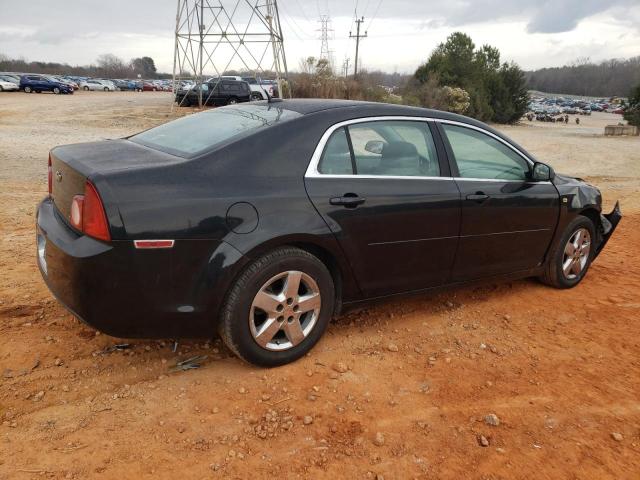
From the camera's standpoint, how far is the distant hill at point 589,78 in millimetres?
135875

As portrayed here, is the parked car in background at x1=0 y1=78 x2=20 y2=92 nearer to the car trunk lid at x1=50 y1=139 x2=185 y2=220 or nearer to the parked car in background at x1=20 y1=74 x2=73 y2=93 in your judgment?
the parked car in background at x1=20 y1=74 x2=73 y2=93

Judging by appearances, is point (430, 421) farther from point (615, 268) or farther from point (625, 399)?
point (615, 268)

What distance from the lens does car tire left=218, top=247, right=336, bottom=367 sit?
2986 mm

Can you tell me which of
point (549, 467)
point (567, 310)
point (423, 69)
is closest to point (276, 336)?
point (549, 467)

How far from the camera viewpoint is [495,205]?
397cm

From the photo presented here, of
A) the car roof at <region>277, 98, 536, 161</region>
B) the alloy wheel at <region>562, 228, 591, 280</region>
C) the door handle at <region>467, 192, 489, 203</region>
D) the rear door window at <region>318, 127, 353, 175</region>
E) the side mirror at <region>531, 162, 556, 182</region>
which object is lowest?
the alloy wheel at <region>562, 228, 591, 280</region>

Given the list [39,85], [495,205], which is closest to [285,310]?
[495,205]

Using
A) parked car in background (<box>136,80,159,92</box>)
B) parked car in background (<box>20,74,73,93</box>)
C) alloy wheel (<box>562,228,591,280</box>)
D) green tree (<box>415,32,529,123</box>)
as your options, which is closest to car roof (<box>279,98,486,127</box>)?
alloy wheel (<box>562,228,591,280</box>)

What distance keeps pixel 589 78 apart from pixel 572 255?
167887mm

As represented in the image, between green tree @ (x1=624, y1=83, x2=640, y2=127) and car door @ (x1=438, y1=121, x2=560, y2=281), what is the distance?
29.4 m

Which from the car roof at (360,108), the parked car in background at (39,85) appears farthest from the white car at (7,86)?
the car roof at (360,108)

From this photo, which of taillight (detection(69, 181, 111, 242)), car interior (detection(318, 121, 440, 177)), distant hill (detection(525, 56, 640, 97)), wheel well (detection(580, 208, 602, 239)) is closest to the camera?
taillight (detection(69, 181, 111, 242))

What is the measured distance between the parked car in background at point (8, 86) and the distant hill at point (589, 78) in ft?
396

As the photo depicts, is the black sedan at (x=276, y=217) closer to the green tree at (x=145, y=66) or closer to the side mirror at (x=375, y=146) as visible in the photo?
the side mirror at (x=375, y=146)
